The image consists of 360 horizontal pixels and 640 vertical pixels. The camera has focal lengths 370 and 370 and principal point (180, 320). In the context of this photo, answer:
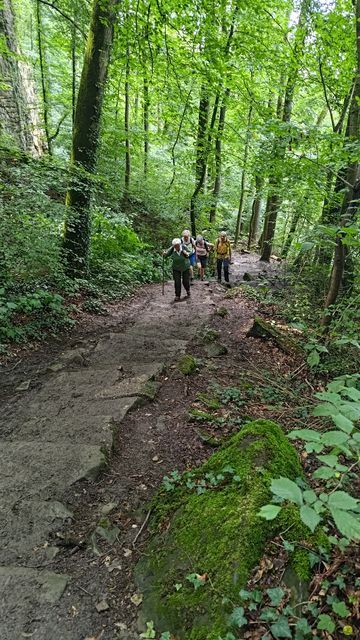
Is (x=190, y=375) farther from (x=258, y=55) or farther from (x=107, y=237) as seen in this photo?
(x=258, y=55)

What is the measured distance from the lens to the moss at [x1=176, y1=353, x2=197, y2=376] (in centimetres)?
546

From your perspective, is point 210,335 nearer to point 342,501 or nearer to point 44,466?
point 44,466

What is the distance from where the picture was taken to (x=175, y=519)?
9.64ft

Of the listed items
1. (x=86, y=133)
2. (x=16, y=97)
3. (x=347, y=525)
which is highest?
(x=16, y=97)

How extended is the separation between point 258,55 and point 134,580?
12930 millimetres

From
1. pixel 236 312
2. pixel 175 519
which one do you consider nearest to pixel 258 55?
pixel 236 312

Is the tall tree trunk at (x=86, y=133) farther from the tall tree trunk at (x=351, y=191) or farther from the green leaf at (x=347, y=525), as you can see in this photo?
the green leaf at (x=347, y=525)

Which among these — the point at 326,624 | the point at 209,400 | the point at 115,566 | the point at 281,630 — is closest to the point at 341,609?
the point at 326,624

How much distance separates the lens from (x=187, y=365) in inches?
219

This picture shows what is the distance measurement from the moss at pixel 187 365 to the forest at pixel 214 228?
0.06 m

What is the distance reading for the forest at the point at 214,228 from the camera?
6.61 ft

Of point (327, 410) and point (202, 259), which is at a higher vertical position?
point (327, 410)

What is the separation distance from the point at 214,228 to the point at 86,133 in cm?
950

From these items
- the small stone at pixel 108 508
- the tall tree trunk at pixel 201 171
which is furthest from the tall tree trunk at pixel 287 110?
the small stone at pixel 108 508
